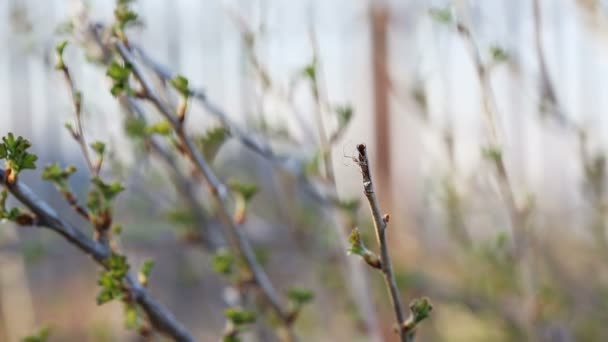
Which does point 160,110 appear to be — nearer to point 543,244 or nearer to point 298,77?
point 298,77

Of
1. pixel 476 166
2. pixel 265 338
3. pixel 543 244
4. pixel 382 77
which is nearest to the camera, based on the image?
pixel 265 338

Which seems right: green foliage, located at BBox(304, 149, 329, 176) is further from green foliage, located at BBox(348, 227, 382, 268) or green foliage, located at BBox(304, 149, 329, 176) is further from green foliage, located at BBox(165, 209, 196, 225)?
green foliage, located at BBox(348, 227, 382, 268)

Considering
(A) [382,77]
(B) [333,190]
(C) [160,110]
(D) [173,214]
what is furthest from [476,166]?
(A) [382,77]

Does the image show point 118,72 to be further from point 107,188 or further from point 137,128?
point 137,128

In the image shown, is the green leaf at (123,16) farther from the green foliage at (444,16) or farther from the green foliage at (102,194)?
the green foliage at (444,16)

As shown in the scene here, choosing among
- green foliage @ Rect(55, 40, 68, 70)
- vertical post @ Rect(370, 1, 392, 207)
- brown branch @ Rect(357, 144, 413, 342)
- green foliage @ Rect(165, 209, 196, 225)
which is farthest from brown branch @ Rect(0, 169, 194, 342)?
vertical post @ Rect(370, 1, 392, 207)

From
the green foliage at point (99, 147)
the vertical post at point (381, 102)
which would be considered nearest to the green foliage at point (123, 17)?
the green foliage at point (99, 147)

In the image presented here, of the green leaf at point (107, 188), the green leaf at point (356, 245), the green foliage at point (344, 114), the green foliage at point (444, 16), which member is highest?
the green foliage at point (444, 16)
